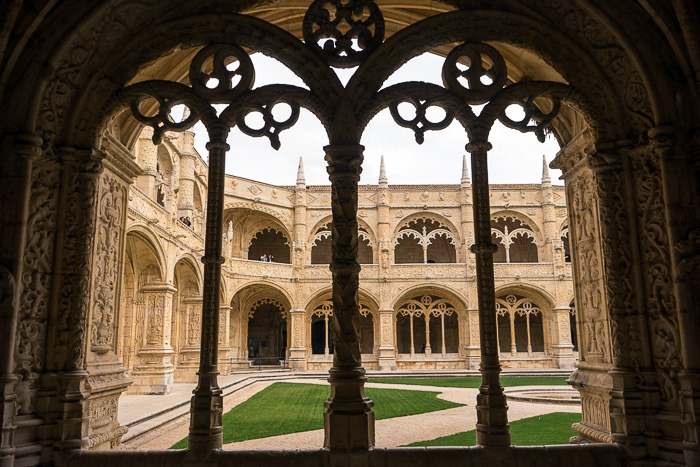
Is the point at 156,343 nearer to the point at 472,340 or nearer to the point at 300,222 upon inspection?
the point at 300,222

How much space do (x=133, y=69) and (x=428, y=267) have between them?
1886 centimetres

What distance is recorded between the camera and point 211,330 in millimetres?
3482

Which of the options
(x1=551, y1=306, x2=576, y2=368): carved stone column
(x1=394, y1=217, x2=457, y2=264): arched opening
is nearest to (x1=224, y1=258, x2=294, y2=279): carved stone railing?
(x1=394, y1=217, x2=457, y2=264): arched opening

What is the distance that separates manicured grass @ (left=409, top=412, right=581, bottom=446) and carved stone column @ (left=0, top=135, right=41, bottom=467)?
12.8 ft

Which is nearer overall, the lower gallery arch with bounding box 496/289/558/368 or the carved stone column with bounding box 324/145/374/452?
the carved stone column with bounding box 324/145/374/452

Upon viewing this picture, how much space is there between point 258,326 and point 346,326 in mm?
22141

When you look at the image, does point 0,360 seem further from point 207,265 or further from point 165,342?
point 165,342

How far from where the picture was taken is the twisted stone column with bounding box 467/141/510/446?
329 cm

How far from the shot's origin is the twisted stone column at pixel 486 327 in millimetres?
3287

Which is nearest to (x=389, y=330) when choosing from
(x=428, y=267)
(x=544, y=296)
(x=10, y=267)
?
(x=428, y=267)

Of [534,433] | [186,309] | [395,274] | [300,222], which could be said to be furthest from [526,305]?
[534,433]

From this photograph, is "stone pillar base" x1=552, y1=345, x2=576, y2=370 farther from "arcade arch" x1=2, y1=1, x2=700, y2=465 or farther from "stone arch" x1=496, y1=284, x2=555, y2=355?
"arcade arch" x1=2, y1=1, x2=700, y2=465

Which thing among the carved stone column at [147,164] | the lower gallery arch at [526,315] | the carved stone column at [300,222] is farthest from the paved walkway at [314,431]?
the lower gallery arch at [526,315]

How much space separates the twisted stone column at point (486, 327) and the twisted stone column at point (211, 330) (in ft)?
5.48
